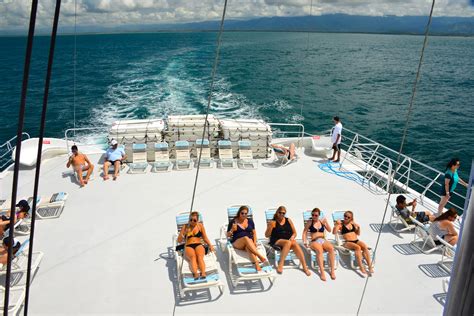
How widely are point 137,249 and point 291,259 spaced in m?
2.52

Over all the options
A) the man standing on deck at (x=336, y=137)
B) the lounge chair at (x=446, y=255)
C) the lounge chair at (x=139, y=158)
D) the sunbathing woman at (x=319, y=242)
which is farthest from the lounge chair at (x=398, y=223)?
the lounge chair at (x=139, y=158)

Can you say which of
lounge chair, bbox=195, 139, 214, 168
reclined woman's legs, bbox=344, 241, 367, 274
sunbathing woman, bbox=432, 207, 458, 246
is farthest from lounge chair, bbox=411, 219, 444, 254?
lounge chair, bbox=195, 139, 214, 168

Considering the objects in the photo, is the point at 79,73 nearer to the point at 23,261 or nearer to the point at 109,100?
the point at 109,100

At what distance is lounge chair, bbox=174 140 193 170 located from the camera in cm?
926

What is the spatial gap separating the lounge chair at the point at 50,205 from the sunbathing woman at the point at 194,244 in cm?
312

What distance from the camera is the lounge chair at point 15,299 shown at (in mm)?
4215

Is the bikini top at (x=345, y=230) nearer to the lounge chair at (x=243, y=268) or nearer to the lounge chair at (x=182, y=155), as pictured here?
the lounge chair at (x=243, y=268)

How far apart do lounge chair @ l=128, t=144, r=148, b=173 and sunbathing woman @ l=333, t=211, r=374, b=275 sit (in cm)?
531

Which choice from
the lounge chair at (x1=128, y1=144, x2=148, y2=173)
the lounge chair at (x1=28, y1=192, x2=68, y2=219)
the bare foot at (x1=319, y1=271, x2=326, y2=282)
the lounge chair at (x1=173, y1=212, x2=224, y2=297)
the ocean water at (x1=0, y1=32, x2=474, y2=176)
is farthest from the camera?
the ocean water at (x1=0, y1=32, x2=474, y2=176)

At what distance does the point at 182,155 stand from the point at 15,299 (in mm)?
5371

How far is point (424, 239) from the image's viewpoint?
5988mm

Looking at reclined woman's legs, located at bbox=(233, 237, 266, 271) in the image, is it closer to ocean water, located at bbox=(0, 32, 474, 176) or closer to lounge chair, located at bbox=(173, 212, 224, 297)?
lounge chair, located at bbox=(173, 212, 224, 297)

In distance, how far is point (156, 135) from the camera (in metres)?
9.68

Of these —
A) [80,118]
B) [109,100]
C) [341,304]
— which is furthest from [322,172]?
[109,100]
